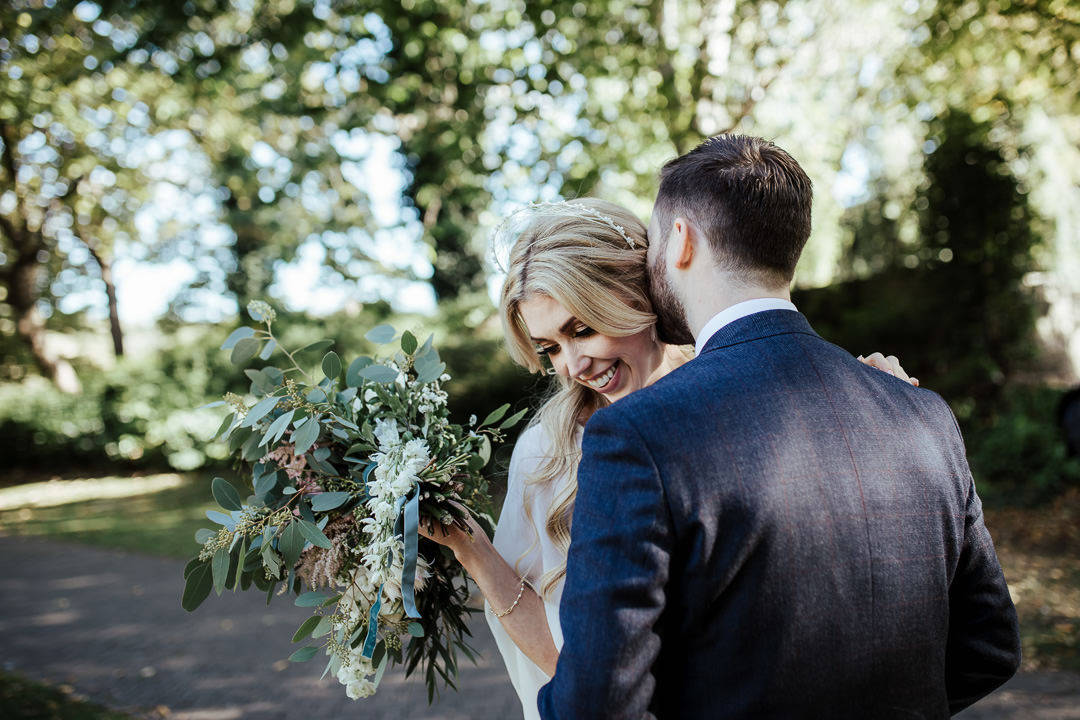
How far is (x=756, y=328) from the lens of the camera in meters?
1.40

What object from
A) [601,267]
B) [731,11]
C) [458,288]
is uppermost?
[731,11]

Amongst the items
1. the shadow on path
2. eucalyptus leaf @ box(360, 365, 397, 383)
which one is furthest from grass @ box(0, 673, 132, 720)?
eucalyptus leaf @ box(360, 365, 397, 383)

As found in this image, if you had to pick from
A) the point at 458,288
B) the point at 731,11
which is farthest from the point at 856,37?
the point at 458,288

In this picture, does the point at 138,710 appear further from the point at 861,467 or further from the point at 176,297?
the point at 176,297

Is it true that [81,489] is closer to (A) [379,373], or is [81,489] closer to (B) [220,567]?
(B) [220,567]

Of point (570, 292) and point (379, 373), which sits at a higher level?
point (570, 292)

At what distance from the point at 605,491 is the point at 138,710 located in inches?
211

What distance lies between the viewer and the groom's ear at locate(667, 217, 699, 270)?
150 centimetres

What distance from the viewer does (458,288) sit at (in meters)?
18.5

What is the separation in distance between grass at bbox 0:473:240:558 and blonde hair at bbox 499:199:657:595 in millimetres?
7220

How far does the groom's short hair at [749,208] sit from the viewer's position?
1.45m

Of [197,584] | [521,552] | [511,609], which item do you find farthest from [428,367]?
[197,584]

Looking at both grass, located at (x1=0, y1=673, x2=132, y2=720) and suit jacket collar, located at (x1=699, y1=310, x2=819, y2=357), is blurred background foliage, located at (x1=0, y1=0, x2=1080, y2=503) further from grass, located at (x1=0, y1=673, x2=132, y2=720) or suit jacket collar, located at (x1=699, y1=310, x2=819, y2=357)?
grass, located at (x1=0, y1=673, x2=132, y2=720)

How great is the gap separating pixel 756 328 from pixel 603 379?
1198 millimetres
